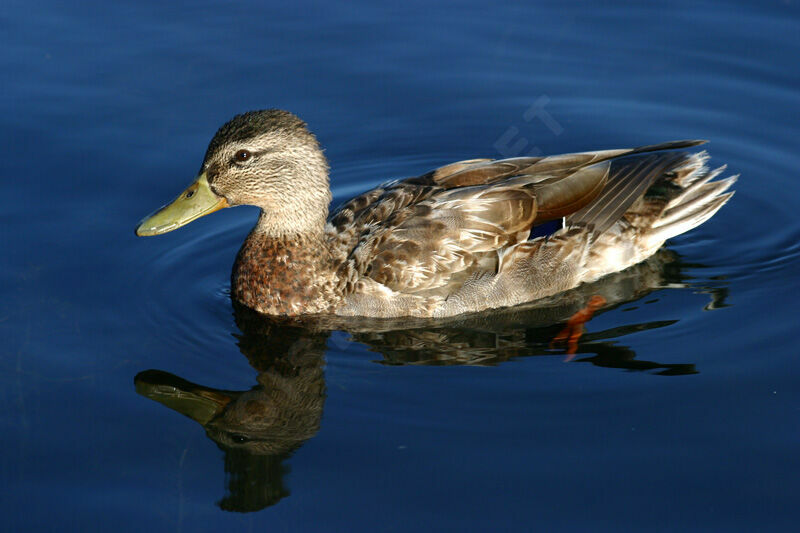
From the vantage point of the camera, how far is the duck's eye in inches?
340

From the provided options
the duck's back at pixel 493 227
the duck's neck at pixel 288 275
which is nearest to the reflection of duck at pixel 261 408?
the duck's neck at pixel 288 275

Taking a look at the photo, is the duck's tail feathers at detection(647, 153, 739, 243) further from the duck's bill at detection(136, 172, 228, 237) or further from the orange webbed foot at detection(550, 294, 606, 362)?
the duck's bill at detection(136, 172, 228, 237)

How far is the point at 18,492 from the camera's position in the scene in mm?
6652

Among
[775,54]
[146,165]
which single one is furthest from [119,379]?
[775,54]

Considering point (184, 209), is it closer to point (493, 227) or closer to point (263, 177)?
point (263, 177)

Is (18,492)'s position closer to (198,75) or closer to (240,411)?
(240,411)

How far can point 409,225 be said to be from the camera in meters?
8.64

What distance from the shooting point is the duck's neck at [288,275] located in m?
8.74

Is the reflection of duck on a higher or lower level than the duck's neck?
lower

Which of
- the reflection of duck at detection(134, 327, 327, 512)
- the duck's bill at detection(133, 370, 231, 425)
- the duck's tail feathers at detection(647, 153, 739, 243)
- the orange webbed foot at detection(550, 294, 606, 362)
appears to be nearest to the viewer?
the reflection of duck at detection(134, 327, 327, 512)

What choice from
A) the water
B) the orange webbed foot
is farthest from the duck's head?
the orange webbed foot

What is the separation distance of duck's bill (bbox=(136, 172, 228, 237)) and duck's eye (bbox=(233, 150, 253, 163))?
30cm

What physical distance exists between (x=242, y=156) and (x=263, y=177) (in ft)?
0.77

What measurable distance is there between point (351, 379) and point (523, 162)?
253 cm
